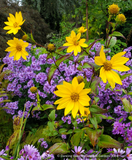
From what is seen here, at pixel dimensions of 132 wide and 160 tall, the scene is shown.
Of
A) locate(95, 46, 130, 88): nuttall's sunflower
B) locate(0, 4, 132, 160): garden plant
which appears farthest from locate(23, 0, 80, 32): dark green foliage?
locate(95, 46, 130, 88): nuttall's sunflower

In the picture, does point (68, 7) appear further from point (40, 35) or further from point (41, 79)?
point (41, 79)

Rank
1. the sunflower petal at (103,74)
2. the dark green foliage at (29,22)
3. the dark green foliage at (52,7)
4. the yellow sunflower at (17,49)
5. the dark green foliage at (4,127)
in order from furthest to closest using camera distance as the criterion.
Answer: the dark green foliage at (52,7), the dark green foliage at (29,22), the dark green foliage at (4,127), the yellow sunflower at (17,49), the sunflower petal at (103,74)

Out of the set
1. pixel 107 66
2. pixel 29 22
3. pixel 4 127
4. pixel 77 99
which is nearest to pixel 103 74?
pixel 107 66

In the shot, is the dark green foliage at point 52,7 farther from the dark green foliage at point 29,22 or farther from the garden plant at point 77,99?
the garden plant at point 77,99

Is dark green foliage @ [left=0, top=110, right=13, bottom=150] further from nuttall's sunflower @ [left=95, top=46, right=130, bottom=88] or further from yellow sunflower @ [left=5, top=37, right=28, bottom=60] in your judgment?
nuttall's sunflower @ [left=95, top=46, right=130, bottom=88]

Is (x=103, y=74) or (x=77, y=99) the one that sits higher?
(x=103, y=74)

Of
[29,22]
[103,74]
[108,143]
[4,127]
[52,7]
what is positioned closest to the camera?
[103,74]

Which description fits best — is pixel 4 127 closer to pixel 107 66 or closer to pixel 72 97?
pixel 72 97

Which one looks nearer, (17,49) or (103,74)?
(103,74)

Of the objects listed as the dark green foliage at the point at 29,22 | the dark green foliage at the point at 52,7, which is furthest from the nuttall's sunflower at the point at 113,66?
the dark green foliage at the point at 52,7

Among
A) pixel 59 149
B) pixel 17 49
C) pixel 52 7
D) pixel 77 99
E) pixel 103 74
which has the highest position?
pixel 52 7

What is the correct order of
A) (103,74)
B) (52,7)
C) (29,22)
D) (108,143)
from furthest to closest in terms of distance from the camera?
(52,7)
(29,22)
(108,143)
(103,74)
